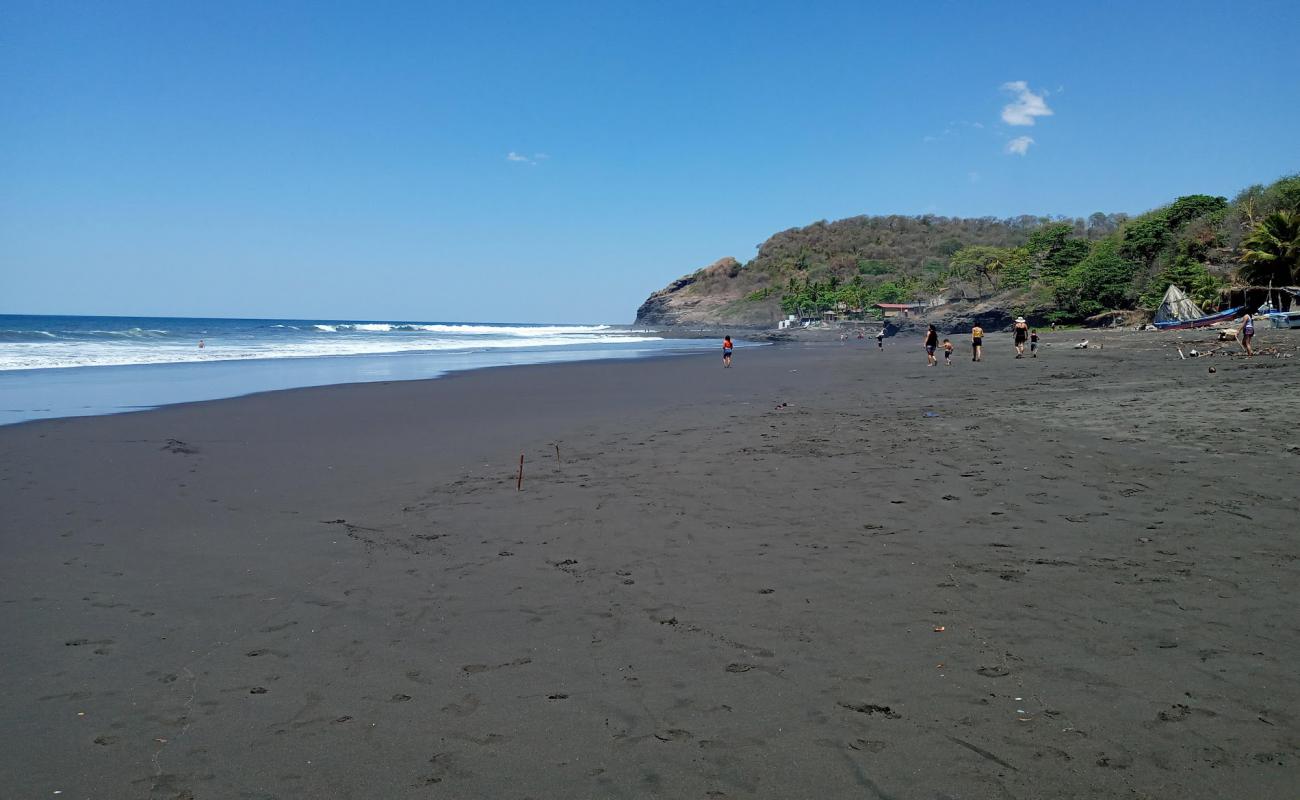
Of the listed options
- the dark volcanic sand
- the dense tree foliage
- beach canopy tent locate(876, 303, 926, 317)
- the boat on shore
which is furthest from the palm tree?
beach canopy tent locate(876, 303, 926, 317)

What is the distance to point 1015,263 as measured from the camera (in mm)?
75812

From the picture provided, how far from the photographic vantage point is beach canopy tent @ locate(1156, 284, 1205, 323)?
126 ft

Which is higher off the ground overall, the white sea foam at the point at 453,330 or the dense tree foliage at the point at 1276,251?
the dense tree foliage at the point at 1276,251

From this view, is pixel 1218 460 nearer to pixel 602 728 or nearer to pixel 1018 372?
pixel 602 728

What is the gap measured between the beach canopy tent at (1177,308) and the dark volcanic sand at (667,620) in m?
34.8

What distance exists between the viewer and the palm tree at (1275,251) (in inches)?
1451

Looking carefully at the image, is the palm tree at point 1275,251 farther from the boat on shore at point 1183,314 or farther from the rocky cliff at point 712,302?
the rocky cliff at point 712,302

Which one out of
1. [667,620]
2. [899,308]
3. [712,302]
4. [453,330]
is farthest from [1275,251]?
[712,302]

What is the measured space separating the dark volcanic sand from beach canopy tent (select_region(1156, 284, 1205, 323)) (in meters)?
34.8

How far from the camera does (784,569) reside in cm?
552

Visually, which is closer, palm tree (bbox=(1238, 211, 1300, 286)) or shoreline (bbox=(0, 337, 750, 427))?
shoreline (bbox=(0, 337, 750, 427))

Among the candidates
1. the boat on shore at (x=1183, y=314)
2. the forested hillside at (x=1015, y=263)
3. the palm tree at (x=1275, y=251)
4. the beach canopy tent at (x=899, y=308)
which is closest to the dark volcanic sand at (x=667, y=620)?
the boat on shore at (x=1183, y=314)

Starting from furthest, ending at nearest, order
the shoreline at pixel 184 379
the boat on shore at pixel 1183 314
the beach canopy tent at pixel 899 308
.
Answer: the beach canopy tent at pixel 899 308, the boat on shore at pixel 1183 314, the shoreline at pixel 184 379

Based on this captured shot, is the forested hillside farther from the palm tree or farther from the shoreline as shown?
the shoreline
